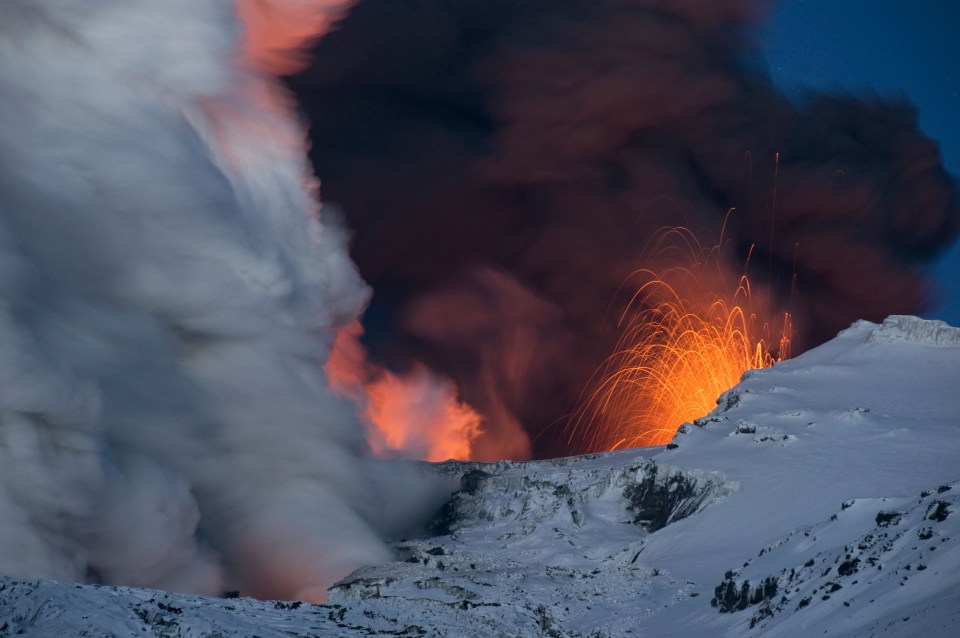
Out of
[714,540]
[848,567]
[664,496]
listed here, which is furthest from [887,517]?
[664,496]

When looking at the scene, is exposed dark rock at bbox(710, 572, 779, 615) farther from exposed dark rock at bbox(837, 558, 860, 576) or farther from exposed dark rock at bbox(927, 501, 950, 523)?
exposed dark rock at bbox(927, 501, 950, 523)

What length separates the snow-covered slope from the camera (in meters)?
29.1

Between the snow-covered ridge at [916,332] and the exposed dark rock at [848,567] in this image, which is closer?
the exposed dark rock at [848,567]

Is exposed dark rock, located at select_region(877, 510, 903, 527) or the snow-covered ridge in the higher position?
the snow-covered ridge

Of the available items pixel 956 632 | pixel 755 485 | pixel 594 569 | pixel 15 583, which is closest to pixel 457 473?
pixel 594 569

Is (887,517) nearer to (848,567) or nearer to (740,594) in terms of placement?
(848,567)

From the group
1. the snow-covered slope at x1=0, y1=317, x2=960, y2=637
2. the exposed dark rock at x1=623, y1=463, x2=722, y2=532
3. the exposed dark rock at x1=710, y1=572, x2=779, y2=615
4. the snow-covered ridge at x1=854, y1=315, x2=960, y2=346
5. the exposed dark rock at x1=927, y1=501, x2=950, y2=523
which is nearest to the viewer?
the snow-covered slope at x1=0, y1=317, x2=960, y2=637

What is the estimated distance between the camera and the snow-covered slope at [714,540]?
95.5 feet

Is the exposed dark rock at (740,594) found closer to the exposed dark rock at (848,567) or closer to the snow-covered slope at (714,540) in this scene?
the snow-covered slope at (714,540)

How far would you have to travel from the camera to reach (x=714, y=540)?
2114 inches

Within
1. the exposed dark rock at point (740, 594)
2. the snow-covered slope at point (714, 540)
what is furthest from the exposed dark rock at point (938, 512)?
the exposed dark rock at point (740, 594)

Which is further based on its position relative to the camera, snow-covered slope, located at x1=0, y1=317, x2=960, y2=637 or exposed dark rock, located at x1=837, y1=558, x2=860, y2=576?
exposed dark rock, located at x1=837, y1=558, x2=860, y2=576

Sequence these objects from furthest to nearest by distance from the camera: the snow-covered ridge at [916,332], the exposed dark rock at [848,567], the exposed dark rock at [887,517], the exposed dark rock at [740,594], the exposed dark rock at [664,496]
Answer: the snow-covered ridge at [916,332] → the exposed dark rock at [664,496] → the exposed dark rock at [740,594] → the exposed dark rock at [887,517] → the exposed dark rock at [848,567]

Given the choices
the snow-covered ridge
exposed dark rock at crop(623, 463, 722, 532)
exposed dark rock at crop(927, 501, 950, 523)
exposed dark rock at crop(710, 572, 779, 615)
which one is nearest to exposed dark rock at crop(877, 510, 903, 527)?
exposed dark rock at crop(927, 501, 950, 523)
